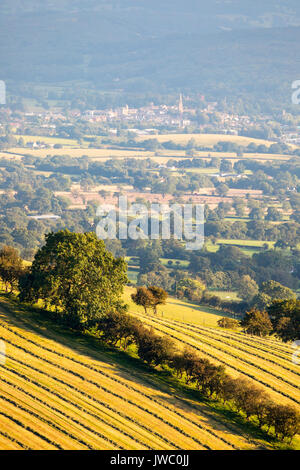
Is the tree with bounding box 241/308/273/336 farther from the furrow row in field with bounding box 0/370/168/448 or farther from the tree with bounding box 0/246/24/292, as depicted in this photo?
the furrow row in field with bounding box 0/370/168/448

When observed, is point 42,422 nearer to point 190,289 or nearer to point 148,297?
point 148,297

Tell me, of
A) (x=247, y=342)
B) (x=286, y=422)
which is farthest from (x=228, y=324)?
(x=286, y=422)

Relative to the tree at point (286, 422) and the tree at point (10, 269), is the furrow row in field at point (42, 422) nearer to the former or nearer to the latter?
the tree at point (286, 422)

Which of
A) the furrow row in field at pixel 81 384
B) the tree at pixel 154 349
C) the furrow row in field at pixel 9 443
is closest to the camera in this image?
the furrow row in field at pixel 9 443

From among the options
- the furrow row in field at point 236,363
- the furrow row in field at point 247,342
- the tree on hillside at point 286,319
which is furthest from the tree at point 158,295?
the tree on hillside at point 286,319

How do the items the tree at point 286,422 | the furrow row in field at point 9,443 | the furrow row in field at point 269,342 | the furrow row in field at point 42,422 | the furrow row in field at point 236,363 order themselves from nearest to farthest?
the furrow row in field at point 9,443, the furrow row in field at point 42,422, the tree at point 286,422, the furrow row in field at point 236,363, the furrow row in field at point 269,342

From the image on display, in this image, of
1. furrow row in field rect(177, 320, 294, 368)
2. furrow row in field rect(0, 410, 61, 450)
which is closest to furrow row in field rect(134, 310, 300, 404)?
furrow row in field rect(177, 320, 294, 368)
